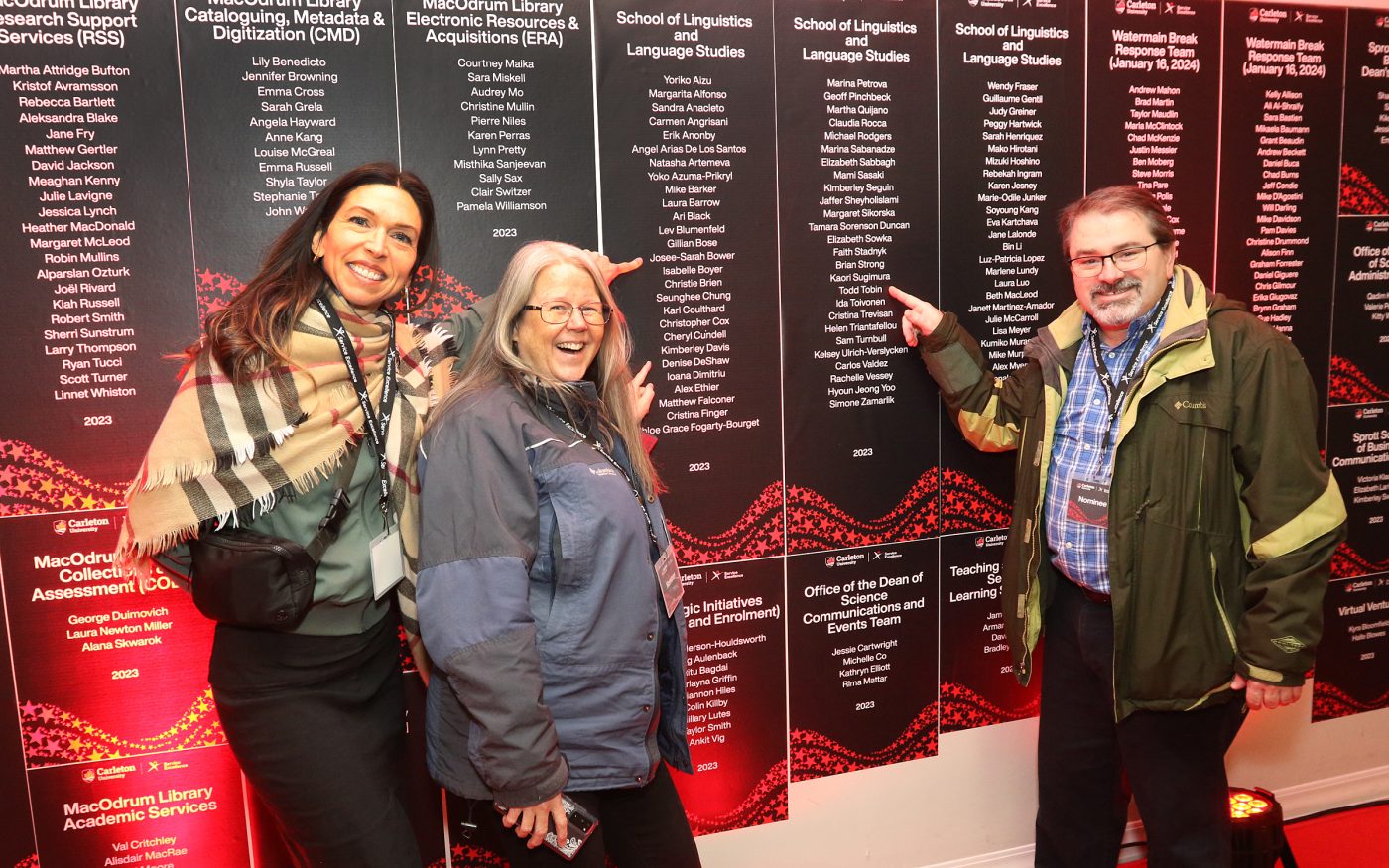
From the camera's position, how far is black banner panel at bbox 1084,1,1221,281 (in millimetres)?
3119

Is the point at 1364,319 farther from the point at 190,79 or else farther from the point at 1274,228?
the point at 190,79

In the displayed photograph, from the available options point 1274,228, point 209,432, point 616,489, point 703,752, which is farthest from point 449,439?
point 1274,228

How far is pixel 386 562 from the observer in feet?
6.88

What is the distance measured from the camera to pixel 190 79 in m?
2.36

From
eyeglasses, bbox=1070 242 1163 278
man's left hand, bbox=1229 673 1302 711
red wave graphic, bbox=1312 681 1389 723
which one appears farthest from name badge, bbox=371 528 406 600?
red wave graphic, bbox=1312 681 1389 723

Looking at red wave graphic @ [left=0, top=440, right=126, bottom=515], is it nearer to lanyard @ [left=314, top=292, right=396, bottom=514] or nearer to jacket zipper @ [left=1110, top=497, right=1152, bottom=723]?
lanyard @ [left=314, top=292, right=396, bottom=514]

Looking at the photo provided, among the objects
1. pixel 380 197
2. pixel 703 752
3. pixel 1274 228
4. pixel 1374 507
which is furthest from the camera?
pixel 1374 507

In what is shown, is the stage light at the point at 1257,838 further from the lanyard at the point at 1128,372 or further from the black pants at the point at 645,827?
the black pants at the point at 645,827

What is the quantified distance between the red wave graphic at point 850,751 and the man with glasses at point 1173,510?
69cm

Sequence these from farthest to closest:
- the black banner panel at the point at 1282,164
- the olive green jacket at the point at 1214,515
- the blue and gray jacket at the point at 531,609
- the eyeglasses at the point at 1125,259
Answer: the black banner panel at the point at 1282,164 < the eyeglasses at the point at 1125,259 < the olive green jacket at the point at 1214,515 < the blue and gray jacket at the point at 531,609

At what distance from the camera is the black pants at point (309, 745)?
1956 mm

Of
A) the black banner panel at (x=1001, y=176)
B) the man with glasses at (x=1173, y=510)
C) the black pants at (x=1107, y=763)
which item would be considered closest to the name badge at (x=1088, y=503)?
the man with glasses at (x=1173, y=510)

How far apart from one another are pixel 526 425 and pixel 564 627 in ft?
1.43

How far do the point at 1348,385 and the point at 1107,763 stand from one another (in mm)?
1899
